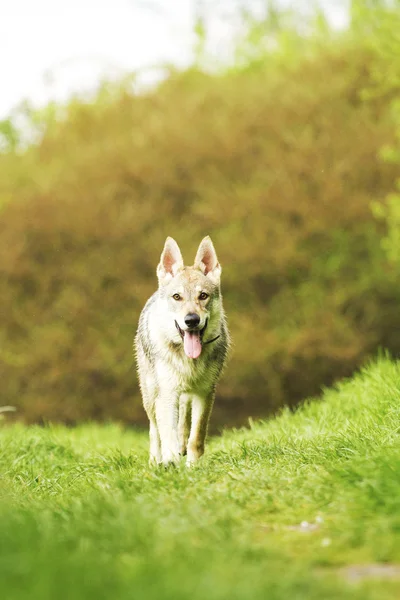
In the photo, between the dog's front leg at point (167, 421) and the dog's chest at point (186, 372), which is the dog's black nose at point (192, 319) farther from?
the dog's front leg at point (167, 421)

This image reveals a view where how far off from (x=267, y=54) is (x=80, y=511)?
11935mm

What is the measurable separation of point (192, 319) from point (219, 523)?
2.00 m

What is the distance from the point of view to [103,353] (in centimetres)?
1220

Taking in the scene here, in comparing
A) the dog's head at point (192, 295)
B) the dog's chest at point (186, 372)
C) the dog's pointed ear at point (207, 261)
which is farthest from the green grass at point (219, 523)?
the dog's pointed ear at point (207, 261)

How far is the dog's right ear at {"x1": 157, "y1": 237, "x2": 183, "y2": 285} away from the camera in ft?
20.2

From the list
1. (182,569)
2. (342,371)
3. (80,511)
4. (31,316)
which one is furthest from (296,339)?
(182,569)

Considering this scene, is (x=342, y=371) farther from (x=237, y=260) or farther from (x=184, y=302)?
(x=184, y=302)

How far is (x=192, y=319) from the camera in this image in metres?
5.68

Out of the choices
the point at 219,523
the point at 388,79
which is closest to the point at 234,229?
the point at 388,79

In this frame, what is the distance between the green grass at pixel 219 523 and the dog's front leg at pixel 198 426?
8.2 inches

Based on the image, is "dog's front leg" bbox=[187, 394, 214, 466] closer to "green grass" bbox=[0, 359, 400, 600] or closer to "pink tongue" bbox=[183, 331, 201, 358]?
"green grass" bbox=[0, 359, 400, 600]

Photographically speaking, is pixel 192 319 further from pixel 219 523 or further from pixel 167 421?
pixel 219 523

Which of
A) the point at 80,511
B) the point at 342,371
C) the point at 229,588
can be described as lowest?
the point at 229,588

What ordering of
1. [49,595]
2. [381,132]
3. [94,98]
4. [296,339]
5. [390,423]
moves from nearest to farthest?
[49,595] < [390,423] < [296,339] < [381,132] < [94,98]
